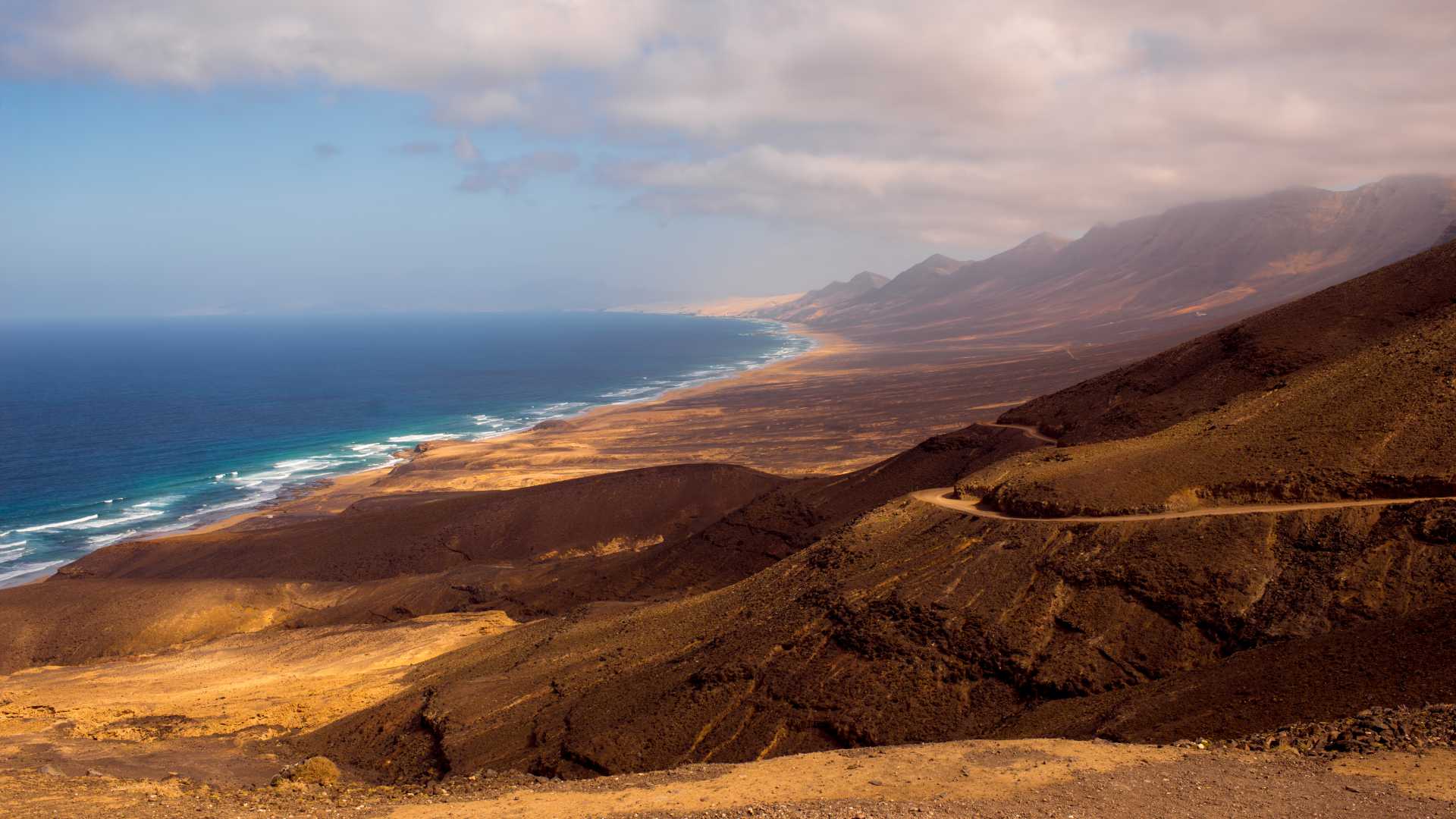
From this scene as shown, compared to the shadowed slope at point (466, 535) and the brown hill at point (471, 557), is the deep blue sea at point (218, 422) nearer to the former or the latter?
the shadowed slope at point (466, 535)

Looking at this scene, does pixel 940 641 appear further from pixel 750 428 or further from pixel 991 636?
pixel 750 428

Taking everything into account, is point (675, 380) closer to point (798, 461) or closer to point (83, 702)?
point (798, 461)

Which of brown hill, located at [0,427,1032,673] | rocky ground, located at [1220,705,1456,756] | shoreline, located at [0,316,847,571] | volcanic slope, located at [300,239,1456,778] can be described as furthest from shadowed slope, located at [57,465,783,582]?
rocky ground, located at [1220,705,1456,756]

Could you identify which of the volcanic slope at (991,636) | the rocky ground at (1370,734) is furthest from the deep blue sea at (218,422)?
the rocky ground at (1370,734)

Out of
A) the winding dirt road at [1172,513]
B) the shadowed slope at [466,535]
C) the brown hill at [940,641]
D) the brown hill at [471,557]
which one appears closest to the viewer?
the brown hill at [940,641]

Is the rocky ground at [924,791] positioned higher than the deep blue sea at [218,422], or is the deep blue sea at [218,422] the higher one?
the deep blue sea at [218,422]

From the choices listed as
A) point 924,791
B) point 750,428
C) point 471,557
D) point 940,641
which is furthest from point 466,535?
point 750,428

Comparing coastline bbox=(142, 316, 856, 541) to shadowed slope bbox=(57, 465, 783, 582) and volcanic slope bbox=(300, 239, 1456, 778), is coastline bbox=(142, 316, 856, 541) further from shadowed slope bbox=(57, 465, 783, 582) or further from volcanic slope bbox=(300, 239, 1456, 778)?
volcanic slope bbox=(300, 239, 1456, 778)

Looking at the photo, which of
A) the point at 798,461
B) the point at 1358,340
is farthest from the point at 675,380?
the point at 1358,340
